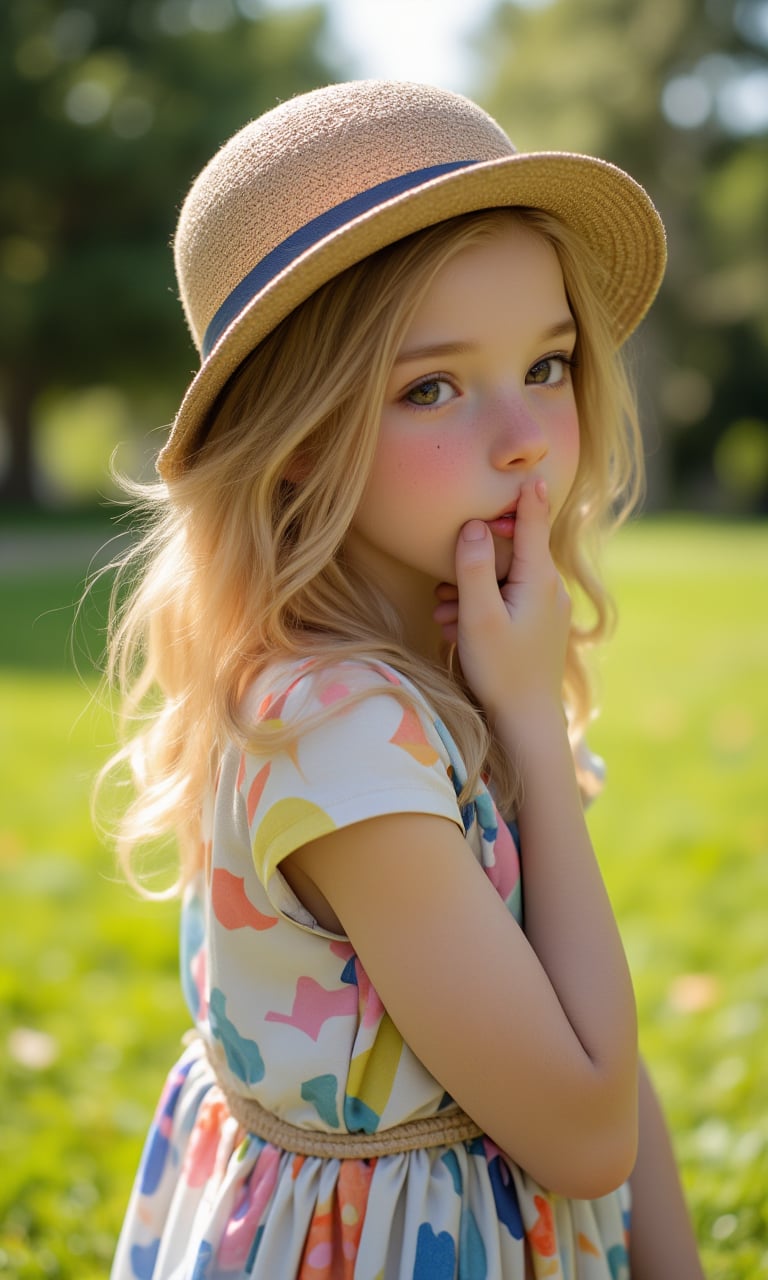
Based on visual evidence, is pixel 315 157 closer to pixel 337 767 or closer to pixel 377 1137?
pixel 337 767

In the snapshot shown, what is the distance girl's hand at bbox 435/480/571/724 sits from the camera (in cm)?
164

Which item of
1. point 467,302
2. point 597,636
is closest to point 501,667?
point 467,302

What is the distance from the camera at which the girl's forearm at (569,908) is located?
148 cm

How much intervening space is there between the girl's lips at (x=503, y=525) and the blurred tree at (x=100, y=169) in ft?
64.9

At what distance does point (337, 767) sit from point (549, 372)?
2.30 feet

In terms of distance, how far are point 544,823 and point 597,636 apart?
29.7 inches

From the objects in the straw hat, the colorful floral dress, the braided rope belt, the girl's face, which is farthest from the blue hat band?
the braided rope belt

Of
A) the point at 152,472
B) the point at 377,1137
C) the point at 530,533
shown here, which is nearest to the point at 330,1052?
the point at 377,1137

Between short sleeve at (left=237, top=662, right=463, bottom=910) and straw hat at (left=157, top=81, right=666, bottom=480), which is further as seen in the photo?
straw hat at (left=157, top=81, right=666, bottom=480)

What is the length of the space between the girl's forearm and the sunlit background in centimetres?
81

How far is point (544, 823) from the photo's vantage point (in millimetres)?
1586

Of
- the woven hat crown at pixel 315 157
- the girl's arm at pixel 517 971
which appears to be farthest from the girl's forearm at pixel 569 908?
the woven hat crown at pixel 315 157

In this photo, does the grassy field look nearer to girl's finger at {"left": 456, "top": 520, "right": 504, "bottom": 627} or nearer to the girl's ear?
the girl's ear

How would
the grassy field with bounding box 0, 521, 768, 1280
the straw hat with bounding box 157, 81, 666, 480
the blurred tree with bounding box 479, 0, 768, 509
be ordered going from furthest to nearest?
1. the blurred tree with bounding box 479, 0, 768, 509
2. the grassy field with bounding box 0, 521, 768, 1280
3. the straw hat with bounding box 157, 81, 666, 480
